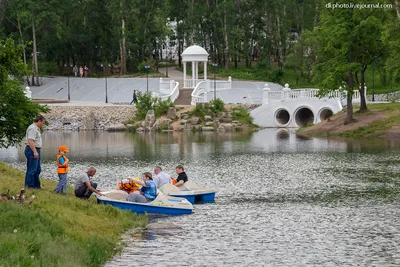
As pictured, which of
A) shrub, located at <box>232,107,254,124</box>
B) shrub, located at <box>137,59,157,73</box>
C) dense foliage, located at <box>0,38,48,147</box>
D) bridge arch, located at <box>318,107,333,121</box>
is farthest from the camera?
shrub, located at <box>137,59,157,73</box>

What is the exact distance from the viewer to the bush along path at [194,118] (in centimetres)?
7350

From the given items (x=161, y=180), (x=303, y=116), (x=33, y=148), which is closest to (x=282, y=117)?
(x=303, y=116)

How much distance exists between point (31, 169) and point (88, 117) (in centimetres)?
5587

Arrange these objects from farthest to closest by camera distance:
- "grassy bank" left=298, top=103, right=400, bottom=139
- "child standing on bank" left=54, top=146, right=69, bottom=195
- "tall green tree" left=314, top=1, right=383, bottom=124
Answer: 1. "tall green tree" left=314, top=1, right=383, bottom=124
2. "grassy bank" left=298, top=103, right=400, bottom=139
3. "child standing on bank" left=54, top=146, right=69, bottom=195

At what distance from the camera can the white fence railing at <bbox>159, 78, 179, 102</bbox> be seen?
79.7 meters

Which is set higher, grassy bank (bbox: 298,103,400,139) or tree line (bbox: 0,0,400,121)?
tree line (bbox: 0,0,400,121)

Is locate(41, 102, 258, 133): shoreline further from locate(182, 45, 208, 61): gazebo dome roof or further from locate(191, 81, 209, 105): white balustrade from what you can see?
locate(182, 45, 208, 61): gazebo dome roof

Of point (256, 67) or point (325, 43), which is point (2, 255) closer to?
point (325, 43)

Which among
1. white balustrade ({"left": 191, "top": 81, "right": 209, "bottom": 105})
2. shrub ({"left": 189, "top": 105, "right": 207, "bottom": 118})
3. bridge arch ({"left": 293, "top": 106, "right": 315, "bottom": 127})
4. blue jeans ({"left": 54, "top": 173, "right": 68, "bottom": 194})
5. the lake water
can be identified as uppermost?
white balustrade ({"left": 191, "top": 81, "right": 209, "bottom": 105})

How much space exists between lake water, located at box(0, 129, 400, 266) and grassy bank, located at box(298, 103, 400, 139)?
3.61 metres

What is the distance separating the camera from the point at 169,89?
82688 millimetres

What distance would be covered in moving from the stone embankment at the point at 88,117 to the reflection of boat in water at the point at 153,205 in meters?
52.4

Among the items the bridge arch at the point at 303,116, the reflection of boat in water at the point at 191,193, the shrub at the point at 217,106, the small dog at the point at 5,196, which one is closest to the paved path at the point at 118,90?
the bridge arch at the point at 303,116

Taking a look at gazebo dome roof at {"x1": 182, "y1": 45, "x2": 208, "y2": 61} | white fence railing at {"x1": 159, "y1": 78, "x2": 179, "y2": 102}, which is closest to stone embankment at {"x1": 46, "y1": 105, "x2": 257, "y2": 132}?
white fence railing at {"x1": 159, "y1": 78, "x2": 179, "y2": 102}
